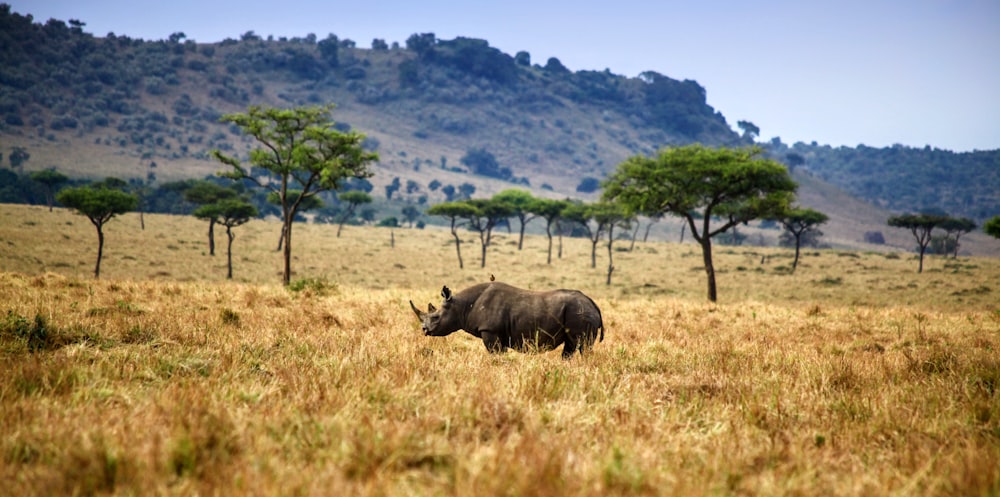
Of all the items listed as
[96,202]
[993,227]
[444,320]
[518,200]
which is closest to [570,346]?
[444,320]

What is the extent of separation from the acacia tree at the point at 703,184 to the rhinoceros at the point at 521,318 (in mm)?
22234

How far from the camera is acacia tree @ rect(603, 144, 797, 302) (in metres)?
29.0

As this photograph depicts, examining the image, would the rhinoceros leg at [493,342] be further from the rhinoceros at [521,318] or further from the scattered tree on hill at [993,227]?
the scattered tree on hill at [993,227]

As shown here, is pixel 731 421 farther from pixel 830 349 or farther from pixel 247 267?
pixel 247 267

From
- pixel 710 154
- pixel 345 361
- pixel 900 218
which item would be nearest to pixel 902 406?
pixel 345 361

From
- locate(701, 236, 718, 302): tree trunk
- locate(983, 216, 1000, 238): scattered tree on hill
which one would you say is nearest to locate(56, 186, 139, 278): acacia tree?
locate(701, 236, 718, 302): tree trunk

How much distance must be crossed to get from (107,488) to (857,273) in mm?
59116

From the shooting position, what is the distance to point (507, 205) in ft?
213

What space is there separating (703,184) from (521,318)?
2467 centimetres

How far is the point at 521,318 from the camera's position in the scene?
344 inches

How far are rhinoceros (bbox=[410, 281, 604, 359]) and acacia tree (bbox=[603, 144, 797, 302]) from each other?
22.2m

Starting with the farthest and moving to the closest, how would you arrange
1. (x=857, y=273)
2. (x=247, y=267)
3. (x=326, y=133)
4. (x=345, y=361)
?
1. (x=857, y=273)
2. (x=247, y=267)
3. (x=326, y=133)
4. (x=345, y=361)

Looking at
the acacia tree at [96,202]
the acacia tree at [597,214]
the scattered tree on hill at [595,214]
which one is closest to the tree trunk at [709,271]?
the acacia tree at [597,214]

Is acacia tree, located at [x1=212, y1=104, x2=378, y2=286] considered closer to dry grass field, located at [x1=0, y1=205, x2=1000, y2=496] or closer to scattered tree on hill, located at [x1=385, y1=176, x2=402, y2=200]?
dry grass field, located at [x1=0, y1=205, x2=1000, y2=496]
